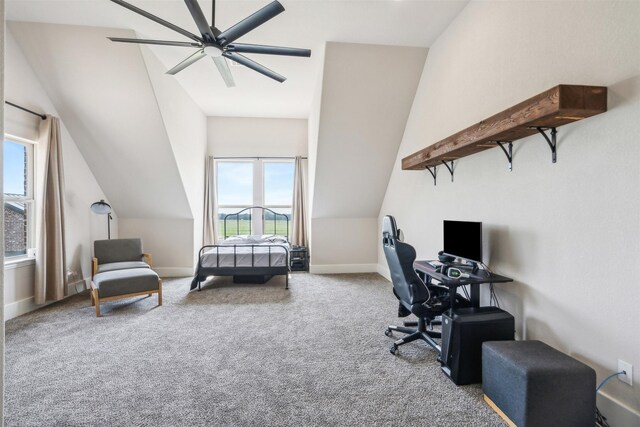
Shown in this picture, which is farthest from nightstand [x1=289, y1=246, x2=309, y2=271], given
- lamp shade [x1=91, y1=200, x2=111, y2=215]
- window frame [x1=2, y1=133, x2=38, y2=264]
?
window frame [x1=2, y1=133, x2=38, y2=264]

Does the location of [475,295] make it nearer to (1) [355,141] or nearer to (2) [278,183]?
(1) [355,141]

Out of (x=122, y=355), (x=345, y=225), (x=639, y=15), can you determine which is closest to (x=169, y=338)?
(x=122, y=355)

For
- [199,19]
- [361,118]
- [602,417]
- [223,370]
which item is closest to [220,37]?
[199,19]

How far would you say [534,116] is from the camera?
1.68 m

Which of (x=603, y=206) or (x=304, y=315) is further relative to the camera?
(x=304, y=315)

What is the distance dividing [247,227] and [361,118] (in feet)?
11.5

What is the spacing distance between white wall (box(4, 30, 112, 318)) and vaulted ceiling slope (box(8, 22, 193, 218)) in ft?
0.38

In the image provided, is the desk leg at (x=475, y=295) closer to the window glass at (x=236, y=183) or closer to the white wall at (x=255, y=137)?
the white wall at (x=255, y=137)

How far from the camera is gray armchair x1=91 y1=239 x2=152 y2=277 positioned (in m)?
4.01

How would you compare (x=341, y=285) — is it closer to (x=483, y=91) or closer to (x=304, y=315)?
(x=304, y=315)

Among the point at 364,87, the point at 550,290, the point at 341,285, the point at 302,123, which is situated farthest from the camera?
the point at 302,123

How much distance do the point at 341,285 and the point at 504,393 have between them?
10.0ft

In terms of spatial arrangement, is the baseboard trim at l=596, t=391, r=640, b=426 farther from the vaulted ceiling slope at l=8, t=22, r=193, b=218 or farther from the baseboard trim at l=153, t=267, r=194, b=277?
the baseboard trim at l=153, t=267, r=194, b=277

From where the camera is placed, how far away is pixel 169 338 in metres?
2.78
